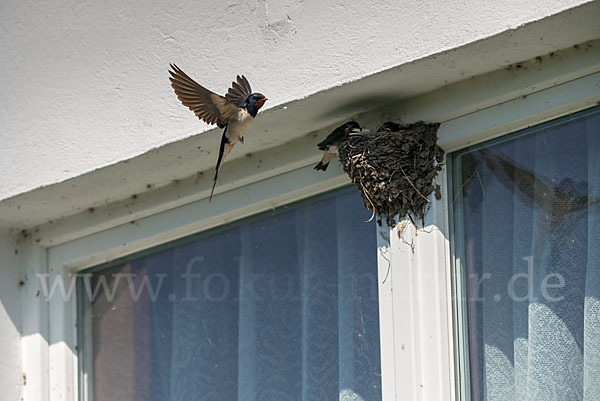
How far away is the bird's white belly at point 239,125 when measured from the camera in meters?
2.85

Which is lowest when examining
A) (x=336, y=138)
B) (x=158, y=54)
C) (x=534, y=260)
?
(x=534, y=260)

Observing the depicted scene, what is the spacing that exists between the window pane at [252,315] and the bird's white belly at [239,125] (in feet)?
1.05

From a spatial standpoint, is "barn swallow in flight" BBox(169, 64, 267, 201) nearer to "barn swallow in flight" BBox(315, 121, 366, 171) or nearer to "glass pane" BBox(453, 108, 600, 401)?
"barn swallow in flight" BBox(315, 121, 366, 171)

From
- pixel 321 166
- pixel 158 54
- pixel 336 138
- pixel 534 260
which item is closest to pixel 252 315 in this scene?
pixel 321 166

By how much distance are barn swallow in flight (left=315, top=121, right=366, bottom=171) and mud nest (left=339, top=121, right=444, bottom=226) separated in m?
0.06

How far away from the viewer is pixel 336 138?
300 cm

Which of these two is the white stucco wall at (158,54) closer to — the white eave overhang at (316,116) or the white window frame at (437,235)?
the white eave overhang at (316,116)

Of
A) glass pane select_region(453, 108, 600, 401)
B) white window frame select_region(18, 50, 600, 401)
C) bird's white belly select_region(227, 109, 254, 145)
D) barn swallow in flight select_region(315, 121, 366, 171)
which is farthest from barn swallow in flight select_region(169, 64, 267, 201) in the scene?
glass pane select_region(453, 108, 600, 401)

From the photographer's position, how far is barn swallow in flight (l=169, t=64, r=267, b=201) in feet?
9.36

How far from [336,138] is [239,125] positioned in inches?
9.9

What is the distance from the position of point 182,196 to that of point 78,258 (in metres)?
0.43

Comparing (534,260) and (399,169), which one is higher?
(399,169)

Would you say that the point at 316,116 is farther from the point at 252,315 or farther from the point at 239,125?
the point at 252,315

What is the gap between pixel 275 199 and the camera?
10.7 feet
